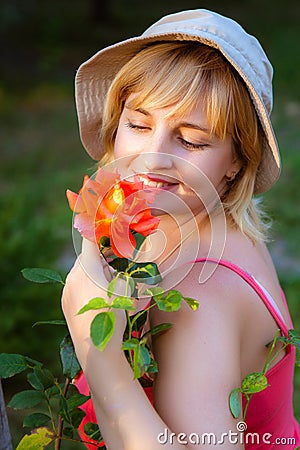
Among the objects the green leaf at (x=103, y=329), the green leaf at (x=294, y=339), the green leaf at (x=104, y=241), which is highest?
the green leaf at (x=104, y=241)

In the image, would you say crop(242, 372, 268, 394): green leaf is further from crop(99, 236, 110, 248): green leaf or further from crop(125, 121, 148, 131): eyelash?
crop(125, 121, 148, 131): eyelash

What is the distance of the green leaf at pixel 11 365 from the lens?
5.21 ft

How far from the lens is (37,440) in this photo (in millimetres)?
1577

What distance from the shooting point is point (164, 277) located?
148 centimetres

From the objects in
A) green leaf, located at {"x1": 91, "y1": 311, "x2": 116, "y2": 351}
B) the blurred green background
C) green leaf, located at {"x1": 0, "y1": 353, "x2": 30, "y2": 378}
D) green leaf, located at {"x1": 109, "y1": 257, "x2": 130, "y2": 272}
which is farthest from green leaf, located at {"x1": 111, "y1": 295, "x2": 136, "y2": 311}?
the blurred green background

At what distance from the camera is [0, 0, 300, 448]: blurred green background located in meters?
→ 3.96

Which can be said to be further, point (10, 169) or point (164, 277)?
point (10, 169)

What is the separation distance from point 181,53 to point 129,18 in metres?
13.2

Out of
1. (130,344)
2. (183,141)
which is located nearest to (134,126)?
(183,141)

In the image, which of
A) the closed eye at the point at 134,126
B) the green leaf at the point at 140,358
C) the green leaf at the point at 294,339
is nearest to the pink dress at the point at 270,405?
the green leaf at the point at 294,339

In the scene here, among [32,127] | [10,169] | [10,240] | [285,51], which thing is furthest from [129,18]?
[10,240]

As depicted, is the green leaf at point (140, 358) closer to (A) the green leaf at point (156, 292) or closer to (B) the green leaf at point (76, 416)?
(A) the green leaf at point (156, 292)

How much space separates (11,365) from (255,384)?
0.50 m

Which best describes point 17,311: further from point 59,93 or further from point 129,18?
point 129,18
